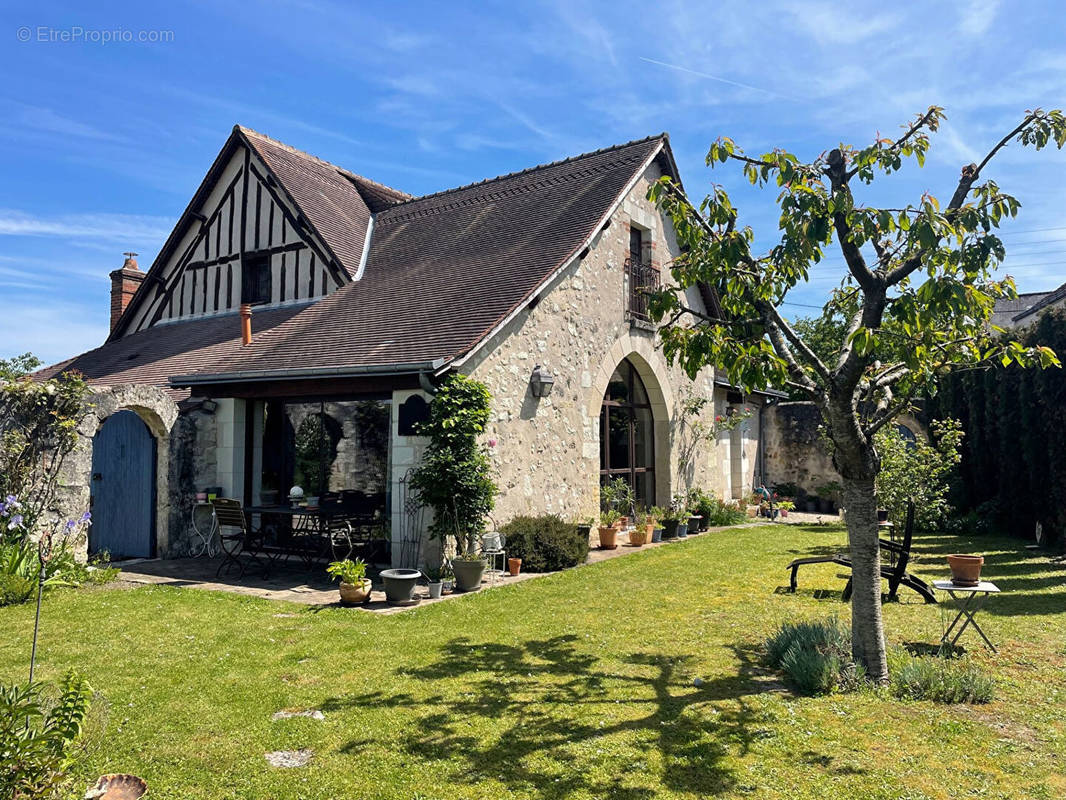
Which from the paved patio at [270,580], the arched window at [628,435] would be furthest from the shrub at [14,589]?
the arched window at [628,435]

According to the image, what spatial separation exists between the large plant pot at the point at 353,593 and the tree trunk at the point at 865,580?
4.59 m

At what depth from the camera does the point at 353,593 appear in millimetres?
6910

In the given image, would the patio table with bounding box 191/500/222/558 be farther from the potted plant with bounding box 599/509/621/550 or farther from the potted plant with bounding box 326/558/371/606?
the potted plant with bounding box 599/509/621/550

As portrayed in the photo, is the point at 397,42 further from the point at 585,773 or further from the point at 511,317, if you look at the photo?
the point at 585,773

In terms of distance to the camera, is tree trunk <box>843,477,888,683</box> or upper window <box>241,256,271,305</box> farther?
upper window <box>241,256,271,305</box>

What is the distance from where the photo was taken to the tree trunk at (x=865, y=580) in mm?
4516

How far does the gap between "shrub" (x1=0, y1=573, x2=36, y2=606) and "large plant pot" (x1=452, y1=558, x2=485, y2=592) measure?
4.32 m

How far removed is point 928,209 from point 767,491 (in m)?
13.8

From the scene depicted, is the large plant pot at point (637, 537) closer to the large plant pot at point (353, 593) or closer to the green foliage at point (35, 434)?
the large plant pot at point (353, 593)

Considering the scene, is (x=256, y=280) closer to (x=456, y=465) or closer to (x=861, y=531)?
(x=456, y=465)

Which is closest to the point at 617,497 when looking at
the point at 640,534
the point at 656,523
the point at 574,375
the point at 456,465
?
the point at 640,534

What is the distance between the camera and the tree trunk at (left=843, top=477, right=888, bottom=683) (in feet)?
14.8

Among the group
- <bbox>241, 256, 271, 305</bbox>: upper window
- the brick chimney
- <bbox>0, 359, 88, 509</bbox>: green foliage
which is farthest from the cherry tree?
the brick chimney

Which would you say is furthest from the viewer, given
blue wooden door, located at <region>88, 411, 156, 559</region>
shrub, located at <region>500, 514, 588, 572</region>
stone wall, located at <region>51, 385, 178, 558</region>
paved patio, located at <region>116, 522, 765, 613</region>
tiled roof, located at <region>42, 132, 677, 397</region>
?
blue wooden door, located at <region>88, 411, 156, 559</region>
